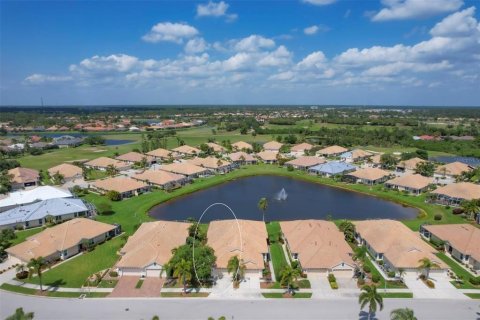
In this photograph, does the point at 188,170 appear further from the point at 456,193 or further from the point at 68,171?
the point at 456,193

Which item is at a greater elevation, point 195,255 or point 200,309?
point 195,255

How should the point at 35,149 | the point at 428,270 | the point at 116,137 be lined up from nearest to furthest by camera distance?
the point at 428,270 → the point at 35,149 → the point at 116,137

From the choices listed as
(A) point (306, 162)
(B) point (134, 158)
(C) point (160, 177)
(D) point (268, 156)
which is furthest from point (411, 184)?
(B) point (134, 158)

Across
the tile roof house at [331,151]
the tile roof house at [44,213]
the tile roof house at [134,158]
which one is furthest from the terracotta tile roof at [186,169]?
the tile roof house at [331,151]

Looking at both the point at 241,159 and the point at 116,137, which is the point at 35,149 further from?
the point at 241,159

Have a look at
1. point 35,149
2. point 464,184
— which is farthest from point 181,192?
point 35,149

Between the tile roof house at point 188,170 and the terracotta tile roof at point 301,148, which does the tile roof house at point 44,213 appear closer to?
the tile roof house at point 188,170

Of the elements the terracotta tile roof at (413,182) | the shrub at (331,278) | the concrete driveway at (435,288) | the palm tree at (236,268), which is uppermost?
the terracotta tile roof at (413,182)
